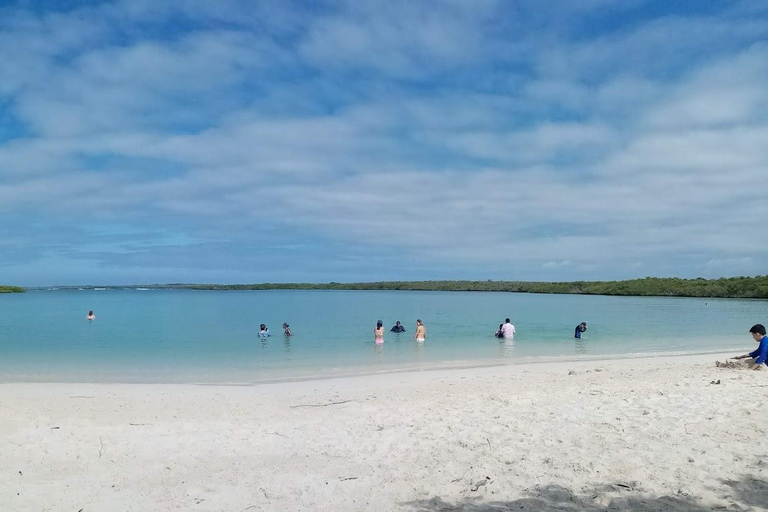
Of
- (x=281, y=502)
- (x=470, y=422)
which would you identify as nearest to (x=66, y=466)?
(x=281, y=502)

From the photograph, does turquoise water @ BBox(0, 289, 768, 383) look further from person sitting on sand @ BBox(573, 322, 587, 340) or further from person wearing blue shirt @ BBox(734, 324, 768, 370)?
person wearing blue shirt @ BBox(734, 324, 768, 370)

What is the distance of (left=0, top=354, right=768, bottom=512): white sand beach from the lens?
562 centimetres

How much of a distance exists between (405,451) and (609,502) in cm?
260

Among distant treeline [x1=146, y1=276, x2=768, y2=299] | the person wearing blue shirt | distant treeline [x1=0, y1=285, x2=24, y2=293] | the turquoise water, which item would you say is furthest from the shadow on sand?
distant treeline [x1=0, y1=285, x2=24, y2=293]

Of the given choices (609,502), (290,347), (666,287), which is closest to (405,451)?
(609,502)

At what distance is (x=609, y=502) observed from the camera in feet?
17.1

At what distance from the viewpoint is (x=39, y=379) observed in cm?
1532

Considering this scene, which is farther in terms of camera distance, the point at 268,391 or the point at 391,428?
the point at 268,391

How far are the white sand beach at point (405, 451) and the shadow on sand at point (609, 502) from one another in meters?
0.02

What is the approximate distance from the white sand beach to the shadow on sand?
0.08ft

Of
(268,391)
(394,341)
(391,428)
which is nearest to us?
(391,428)

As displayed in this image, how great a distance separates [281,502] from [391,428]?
265 centimetres

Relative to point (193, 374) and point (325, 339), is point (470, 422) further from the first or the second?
point (325, 339)

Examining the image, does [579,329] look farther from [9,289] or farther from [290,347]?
[9,289]
